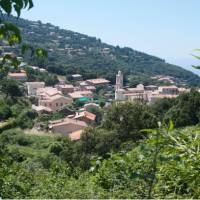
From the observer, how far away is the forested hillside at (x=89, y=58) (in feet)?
221

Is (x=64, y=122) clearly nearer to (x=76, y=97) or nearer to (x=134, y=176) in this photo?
(x=76, y=97)

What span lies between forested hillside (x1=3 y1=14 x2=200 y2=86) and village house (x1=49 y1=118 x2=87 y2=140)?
27.2m

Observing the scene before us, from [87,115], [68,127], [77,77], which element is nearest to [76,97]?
[87,115]

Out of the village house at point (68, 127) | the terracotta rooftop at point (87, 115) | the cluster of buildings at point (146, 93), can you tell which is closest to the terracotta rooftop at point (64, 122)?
the village house at point (68, 127)

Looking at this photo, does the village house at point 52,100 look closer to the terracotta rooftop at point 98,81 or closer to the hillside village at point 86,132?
the hillside village at point 86,132

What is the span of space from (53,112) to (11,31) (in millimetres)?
41497

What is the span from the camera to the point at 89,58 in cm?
8344

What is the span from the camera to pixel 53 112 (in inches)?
1679

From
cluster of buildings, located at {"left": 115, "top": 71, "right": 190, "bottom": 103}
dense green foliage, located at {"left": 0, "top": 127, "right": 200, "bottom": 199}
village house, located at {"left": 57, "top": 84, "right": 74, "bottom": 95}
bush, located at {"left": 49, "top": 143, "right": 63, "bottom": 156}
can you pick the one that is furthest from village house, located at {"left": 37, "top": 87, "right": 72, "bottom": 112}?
dense green foliage, located at {"left": 0, "top": 127, "right": 200, "bottom": 199}

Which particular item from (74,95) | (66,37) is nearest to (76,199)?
(74,95)

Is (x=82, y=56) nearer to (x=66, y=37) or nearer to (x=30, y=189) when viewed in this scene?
(x=66, y=37)

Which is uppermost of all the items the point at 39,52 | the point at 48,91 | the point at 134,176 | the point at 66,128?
the point at 39,52

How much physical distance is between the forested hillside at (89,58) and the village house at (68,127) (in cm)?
2716

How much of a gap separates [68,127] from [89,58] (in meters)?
51.5
